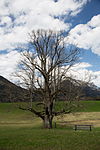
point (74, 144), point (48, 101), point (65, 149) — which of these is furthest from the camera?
point (48, 101)

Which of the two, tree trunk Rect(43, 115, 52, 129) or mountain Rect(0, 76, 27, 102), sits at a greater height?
mountain Rect(0, 76, 27, 102)

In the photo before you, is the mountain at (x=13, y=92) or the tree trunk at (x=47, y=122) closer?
the tree trunk at (x=47, y=122)

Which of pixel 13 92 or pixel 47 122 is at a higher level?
pixel 13 92

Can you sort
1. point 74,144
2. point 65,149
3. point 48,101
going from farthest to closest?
point 48,101, point 74,144, point 65,149

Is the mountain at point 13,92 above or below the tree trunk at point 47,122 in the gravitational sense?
above

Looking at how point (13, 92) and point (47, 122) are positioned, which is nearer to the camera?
point (47, 122)

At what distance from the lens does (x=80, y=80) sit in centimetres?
3684

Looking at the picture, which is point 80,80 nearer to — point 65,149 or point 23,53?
point 23,53

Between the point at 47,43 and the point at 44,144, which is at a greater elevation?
the point at 47,43

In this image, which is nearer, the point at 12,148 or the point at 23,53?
the point at 12,148

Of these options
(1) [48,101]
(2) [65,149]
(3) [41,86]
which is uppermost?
(3) [41,86]

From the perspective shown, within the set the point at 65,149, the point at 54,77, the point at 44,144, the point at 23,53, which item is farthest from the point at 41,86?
the point at 65,149

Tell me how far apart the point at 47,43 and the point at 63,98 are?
912 cm

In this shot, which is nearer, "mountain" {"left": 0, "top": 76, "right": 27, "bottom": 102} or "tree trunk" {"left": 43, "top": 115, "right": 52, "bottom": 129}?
"tree trunk" {"left": 43, "top": 115, "right": 52, "bottom": 129}
